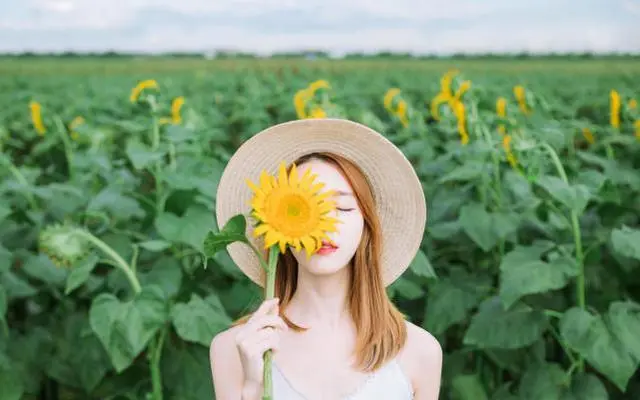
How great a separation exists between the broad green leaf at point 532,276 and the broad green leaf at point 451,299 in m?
0.39

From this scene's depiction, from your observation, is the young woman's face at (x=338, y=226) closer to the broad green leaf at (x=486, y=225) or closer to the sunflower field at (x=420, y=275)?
the sunflower field at (x=420, y=275)

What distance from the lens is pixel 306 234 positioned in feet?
4.83

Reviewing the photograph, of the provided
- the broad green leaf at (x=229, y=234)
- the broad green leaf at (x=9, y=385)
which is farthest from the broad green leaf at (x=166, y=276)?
the broad green leaf at (x=229, y=234)

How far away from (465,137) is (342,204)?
193cm

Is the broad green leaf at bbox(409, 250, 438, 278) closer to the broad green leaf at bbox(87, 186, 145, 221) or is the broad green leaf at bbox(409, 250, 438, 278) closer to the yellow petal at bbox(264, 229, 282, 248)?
the broad green leaf at bbox(87, 186, 145, 221)

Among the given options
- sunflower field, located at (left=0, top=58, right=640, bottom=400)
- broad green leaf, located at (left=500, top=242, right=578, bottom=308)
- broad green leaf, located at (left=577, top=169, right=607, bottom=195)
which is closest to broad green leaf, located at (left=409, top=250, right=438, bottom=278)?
sunflower field, located at (left=0, top=58, right=640, bottom=400)

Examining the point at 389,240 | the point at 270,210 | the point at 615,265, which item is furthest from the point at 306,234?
the point at 615,265

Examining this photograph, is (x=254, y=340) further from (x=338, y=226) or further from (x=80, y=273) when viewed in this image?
(x=80, y=273)

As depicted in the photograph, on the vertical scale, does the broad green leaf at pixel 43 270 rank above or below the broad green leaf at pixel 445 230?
below

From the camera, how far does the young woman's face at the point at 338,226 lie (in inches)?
68.1

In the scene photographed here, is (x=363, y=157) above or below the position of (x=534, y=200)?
above

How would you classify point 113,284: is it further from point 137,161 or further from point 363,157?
point 363,157

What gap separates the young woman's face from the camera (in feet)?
5.68

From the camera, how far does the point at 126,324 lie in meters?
2.53
